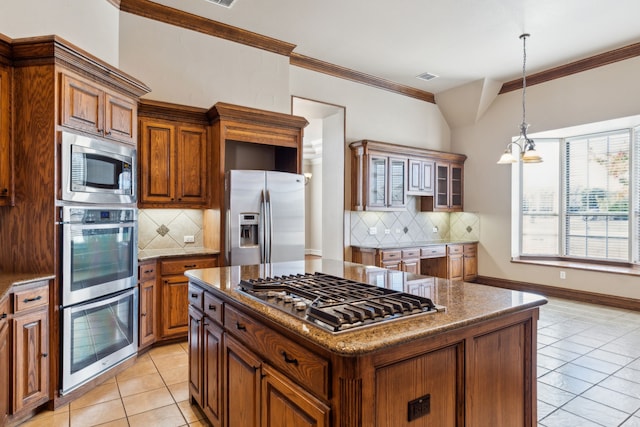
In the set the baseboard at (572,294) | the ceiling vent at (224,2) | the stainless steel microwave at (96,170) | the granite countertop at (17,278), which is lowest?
the baseboard at (572,294)

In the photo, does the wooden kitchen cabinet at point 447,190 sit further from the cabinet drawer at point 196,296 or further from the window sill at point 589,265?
the cabinet drawer at point 196,296

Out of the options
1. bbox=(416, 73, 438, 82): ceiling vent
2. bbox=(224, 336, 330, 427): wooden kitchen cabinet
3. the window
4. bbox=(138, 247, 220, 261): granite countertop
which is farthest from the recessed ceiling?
bbox=(224, 336, 330, 427): wooden kitchen cabinet

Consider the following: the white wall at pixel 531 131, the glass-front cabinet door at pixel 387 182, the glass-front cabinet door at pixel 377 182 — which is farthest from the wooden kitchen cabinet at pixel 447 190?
the glass-front cabinet door at pixel 377 182

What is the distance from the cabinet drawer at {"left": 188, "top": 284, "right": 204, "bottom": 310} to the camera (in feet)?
7.38

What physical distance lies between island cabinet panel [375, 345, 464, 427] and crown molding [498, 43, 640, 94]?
219 inches

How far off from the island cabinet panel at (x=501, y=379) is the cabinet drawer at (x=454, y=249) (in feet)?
14.9

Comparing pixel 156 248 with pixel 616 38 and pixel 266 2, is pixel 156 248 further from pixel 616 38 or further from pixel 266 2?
pixel 616 38

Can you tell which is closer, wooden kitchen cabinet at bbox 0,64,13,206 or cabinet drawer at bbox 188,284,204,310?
cabinet drawer at bbox 188,284,204,310

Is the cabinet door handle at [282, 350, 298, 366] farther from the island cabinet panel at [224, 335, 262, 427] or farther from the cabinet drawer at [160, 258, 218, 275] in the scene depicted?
the cabinet drawer at [160, 258, 218, 275]

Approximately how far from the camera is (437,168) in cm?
644

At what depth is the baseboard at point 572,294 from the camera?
4984 millimetres

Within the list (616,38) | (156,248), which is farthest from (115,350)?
(616,38)

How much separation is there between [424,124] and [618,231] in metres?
3.34

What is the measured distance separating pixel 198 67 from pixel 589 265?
6110 millimetres
